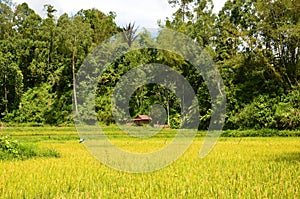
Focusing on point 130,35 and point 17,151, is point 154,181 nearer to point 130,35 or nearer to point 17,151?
point 17,151

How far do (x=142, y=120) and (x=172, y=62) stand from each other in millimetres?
3720

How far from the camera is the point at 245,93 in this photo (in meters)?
22.3

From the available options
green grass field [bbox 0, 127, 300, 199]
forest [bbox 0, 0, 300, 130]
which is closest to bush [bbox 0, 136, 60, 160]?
→ green grass field [bbox 0, 127, 300, 199]

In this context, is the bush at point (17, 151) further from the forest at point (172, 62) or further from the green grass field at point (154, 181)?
the forest at point (172, 62)

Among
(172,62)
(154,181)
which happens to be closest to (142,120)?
(172,62)

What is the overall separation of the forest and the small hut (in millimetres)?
591

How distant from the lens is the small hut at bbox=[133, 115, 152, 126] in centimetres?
2406

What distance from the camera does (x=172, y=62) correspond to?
23.2 metres

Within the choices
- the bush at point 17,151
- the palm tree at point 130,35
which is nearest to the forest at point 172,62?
the palm tree at point 130,35

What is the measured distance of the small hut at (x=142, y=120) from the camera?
947 inches

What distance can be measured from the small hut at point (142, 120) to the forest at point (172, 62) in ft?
1.94

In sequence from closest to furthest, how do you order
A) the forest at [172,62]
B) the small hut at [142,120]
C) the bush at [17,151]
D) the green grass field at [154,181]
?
the green grass field at [154,181], the bush at [17,151], the forest at [172,62], the small hut at [142,120]

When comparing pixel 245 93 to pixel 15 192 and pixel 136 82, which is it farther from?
pixel 15 192

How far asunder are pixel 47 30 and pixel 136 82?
8454 millimetres
